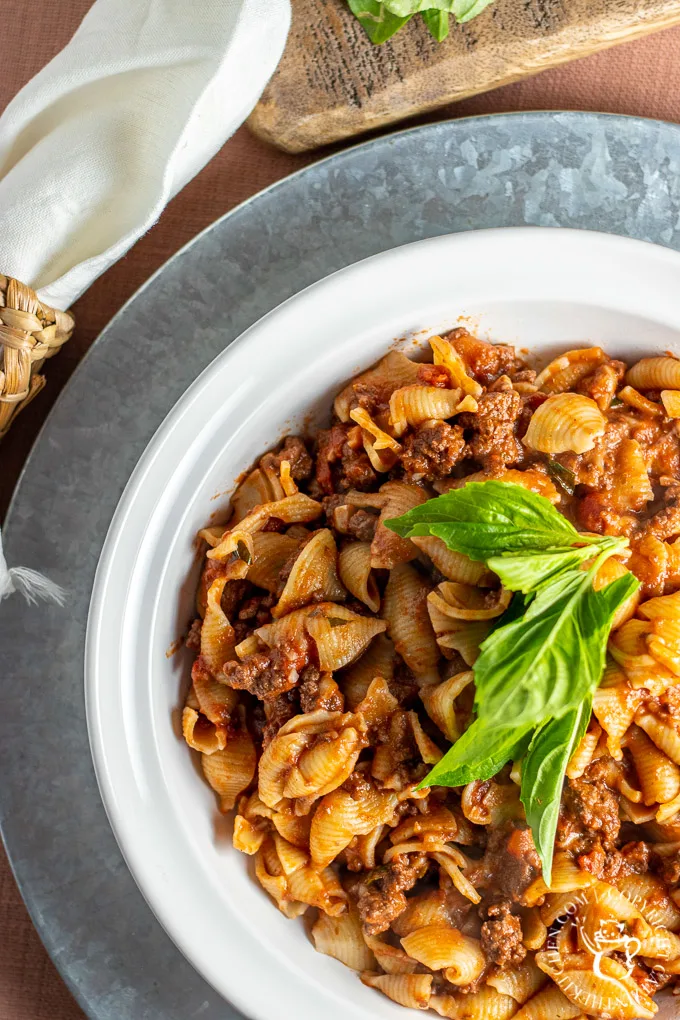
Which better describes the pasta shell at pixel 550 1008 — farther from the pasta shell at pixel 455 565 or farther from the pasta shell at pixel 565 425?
the pasta shell at pixel 565 425

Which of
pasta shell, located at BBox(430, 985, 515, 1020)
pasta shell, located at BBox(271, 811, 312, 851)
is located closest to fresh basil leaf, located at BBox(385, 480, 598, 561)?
pasta shell, located at BBox(271, 811, 312, 851)

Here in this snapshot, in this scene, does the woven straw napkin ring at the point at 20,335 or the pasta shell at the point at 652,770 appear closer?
the pasta shell at the point at 652,770

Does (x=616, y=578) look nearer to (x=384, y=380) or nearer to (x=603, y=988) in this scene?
(x=384, y=380)

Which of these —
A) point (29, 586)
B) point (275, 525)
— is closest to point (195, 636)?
point (275, 525)

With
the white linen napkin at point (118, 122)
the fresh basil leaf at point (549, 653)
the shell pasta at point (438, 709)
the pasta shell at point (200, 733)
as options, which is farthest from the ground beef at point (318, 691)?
the white linen napkin at point (118, 122)

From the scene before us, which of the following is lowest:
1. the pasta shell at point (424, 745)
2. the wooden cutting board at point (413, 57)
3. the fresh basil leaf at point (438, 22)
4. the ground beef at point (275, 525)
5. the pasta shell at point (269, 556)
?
the pasta shell at point (424, 745)

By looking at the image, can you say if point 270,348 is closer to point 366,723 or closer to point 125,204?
point 125,204

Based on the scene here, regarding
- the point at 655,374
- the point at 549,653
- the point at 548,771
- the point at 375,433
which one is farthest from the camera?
the point at 655,374
